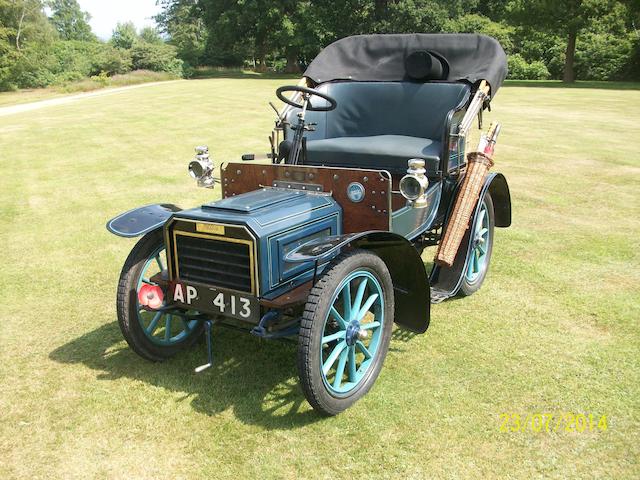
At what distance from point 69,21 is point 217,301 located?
3940 inches

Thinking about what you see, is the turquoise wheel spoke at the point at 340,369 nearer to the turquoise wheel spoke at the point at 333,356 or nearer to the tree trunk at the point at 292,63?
the turquoise wheel spoke at the point at 333,356

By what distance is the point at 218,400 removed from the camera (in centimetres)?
334

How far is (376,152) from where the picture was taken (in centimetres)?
452

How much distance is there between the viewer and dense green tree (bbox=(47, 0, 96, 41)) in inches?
3418

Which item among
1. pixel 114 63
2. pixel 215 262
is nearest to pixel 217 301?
pixel 215 262

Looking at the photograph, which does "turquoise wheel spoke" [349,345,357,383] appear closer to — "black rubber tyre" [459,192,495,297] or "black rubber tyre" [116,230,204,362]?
"black rubber tyre" [116,230,204,362]

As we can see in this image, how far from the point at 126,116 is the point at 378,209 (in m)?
16.0

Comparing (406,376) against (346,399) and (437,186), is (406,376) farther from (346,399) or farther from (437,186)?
(437,186)

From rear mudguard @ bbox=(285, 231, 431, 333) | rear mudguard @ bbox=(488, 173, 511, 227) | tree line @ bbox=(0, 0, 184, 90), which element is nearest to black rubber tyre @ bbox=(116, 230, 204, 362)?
rear mudguard @ bbox=(285, 231, 431, 333)

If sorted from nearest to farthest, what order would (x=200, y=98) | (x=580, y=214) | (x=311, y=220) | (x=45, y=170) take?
1. (x=311, y=220)
2. (x=580, y=214)
3. (x=45, y=170)
4. (x=200, y=98)

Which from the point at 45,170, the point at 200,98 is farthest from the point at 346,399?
the point at 200,98

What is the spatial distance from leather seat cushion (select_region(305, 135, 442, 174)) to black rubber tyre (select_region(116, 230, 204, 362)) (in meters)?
1.70

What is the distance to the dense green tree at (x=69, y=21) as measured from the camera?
86.8m

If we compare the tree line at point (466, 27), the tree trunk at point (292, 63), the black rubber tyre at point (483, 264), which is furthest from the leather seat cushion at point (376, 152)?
the tree trunk at point (292, 63)
